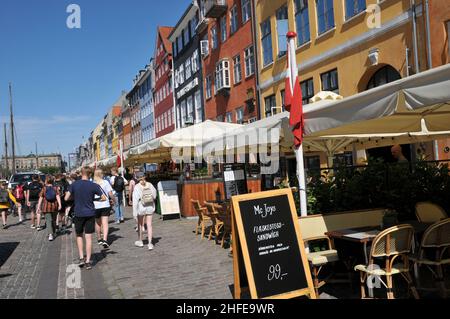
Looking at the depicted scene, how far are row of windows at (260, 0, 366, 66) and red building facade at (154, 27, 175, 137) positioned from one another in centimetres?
2252

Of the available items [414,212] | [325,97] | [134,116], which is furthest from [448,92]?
[134,116]

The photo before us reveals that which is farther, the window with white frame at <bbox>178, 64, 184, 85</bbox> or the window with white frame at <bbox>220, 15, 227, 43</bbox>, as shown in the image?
the window with white frame at <bbox>178, 64, 184, 85</bbox>

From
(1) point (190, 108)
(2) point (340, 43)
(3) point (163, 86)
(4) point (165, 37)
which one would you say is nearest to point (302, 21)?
(2) point (340, 43)

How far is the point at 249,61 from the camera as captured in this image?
2444 centimetres

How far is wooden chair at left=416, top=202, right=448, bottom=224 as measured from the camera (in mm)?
6348

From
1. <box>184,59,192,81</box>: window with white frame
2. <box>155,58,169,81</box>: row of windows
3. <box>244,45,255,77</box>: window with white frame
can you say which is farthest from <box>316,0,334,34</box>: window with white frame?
<box>155,58,169,81</box>: row of windows

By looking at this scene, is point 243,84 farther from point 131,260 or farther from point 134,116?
point 134,116

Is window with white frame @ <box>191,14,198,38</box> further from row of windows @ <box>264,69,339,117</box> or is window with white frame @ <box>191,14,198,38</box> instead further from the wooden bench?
the wooden bench

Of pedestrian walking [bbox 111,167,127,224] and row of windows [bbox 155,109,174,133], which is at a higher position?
row of windows [bbox 155,109,174,133]

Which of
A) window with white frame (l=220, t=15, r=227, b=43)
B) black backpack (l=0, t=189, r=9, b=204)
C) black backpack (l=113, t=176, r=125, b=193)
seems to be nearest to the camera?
black backpack (l=0, t=189, r=9, b=204)

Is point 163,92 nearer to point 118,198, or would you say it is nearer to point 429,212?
point 118,198

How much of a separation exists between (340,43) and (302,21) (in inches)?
124

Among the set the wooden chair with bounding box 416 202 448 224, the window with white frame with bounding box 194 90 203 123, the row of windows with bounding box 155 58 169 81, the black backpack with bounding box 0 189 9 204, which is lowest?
the wooden chair with bounding box 416 202 448 224
